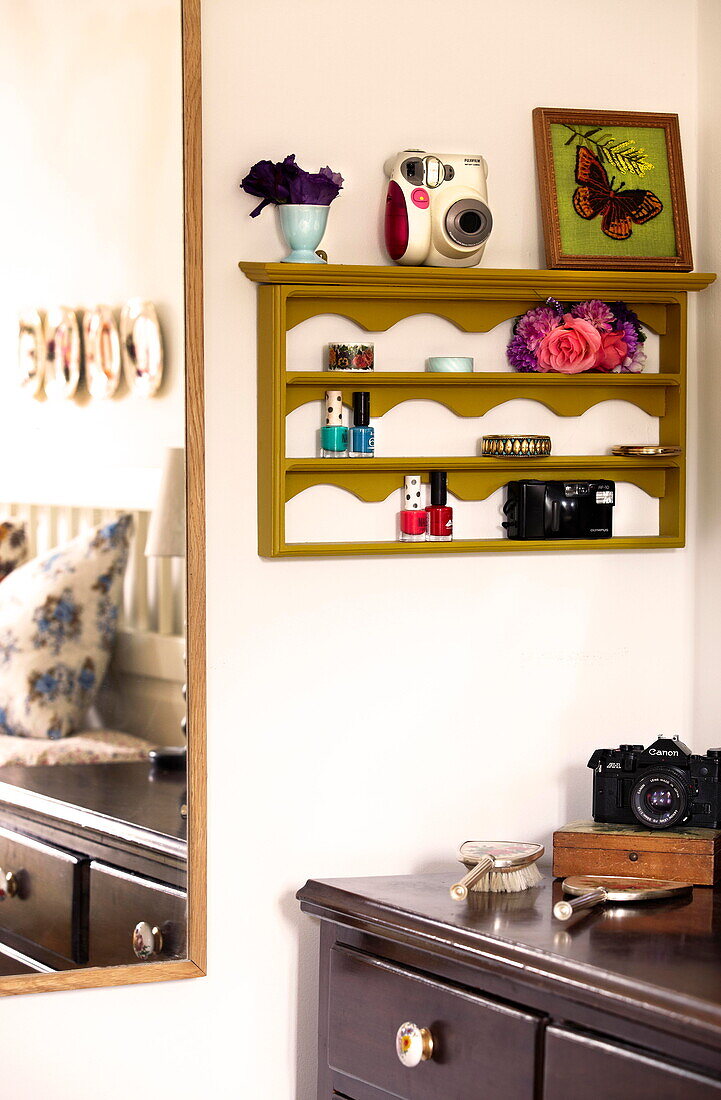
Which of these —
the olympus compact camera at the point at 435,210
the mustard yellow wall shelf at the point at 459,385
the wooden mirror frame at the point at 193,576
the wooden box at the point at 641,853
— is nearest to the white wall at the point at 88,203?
the wooden mirror frame at the point at 193,576

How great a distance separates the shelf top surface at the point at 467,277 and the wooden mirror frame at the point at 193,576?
11 cm

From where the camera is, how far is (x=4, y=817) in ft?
5.75

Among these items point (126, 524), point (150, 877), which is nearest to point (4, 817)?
point (150, 877)

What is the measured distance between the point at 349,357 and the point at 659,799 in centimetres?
79

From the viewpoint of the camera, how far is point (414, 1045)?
5.19ft

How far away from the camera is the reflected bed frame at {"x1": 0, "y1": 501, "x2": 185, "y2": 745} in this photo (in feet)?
5.87

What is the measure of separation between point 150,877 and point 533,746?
652mm

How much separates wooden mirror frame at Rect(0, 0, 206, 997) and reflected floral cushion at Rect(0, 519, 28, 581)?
0.78ft

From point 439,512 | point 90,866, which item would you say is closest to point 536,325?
point 439,512

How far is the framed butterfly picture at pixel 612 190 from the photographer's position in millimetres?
2012

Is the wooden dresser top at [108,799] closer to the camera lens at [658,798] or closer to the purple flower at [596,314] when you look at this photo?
the camera lens at [658,798]

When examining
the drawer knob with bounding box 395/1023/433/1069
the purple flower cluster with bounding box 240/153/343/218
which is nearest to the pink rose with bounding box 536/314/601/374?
the purple flower cluster with bounding box 240/153/343/218

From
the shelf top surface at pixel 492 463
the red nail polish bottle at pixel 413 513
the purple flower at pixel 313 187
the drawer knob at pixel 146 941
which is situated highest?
the purple flower at pixel 313 187

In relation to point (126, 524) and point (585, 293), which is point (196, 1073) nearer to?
point (126, 524)
